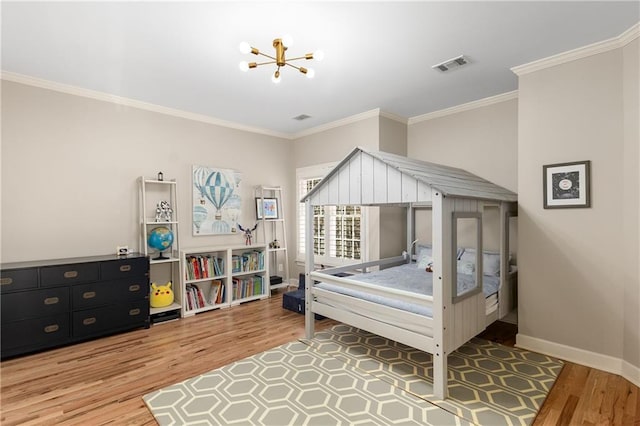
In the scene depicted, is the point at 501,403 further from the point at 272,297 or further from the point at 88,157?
the point at 88,157

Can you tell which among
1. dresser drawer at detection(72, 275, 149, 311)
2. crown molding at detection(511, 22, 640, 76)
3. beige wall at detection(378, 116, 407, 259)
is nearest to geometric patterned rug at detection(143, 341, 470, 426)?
dresser drawer at detection(72, 275, 149, 311)

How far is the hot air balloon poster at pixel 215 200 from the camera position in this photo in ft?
15.5

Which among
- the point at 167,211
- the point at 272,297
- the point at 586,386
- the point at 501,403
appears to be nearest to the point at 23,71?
the point at 167,211

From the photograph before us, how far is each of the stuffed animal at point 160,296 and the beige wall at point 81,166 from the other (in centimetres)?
62

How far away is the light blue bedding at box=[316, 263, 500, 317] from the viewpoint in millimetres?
2713

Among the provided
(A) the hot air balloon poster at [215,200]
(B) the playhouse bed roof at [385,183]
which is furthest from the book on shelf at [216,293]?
(B) the playhouse bed roof at [385,183]

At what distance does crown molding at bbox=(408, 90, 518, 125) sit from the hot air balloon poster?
2951 millimetres

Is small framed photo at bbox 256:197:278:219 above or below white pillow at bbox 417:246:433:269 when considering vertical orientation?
above

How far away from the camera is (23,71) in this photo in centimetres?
328

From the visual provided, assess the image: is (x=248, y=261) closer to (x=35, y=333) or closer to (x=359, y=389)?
(x=35, y=333)

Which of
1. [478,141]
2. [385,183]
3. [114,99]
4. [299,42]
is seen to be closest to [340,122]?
[478,141]

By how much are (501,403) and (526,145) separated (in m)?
2.35

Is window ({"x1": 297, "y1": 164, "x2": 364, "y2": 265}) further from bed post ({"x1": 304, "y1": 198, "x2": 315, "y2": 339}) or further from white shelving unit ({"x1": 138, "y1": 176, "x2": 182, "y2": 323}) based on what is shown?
A: white shelving unit ({"x1": 138, "y1": 176, "x2": 182, "y2": 323})

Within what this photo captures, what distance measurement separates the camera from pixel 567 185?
116 inches
